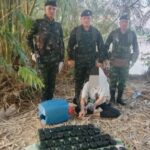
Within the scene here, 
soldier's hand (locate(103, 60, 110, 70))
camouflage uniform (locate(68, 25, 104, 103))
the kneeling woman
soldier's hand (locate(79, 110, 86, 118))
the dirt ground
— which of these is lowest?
the dirt ground

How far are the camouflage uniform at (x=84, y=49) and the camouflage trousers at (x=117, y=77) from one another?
12.5 inches

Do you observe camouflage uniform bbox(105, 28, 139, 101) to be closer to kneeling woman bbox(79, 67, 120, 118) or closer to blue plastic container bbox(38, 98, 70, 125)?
kneeling woman bbox(79, 67, 120, 118)

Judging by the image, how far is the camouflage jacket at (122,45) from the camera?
5289 millimetres

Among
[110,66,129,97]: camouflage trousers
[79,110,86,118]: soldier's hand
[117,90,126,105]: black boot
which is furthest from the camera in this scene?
[117,90,126,105]: black boot

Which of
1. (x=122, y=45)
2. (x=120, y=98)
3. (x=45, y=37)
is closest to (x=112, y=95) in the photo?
(x=120, y=98)

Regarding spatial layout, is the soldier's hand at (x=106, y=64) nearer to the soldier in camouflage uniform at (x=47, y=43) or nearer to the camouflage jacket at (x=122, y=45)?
the camouflage jacket at (x=122, y=45)

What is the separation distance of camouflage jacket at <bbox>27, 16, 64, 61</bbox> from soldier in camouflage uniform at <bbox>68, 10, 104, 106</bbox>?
0.86ft

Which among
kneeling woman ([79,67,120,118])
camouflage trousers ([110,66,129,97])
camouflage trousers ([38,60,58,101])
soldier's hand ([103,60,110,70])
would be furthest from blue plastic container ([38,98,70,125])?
camouflage trousers ([110,66,129,97])

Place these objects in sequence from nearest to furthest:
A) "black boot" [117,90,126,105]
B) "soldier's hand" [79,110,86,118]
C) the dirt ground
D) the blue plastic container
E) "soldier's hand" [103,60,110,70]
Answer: the dirt ground → the blue plastic container → "soldier's hand" [79,110,86,118] → "soldier's hand" [103,60,110,70] → "black boot" [117,90,126,105]

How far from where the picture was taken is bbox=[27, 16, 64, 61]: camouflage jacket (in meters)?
4.86

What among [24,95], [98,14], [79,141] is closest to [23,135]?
[79,141]

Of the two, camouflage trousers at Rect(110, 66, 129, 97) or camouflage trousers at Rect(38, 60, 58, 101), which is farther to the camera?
camouflage trousers at Rect(110, 66, 129, 97)

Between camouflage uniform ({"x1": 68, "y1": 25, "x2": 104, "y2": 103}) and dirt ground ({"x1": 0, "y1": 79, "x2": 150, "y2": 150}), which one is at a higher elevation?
camouflage uniform ({"x1": 68, "y1": 25, "x2": 104, "y2": 103})

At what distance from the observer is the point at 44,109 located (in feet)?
15.0
